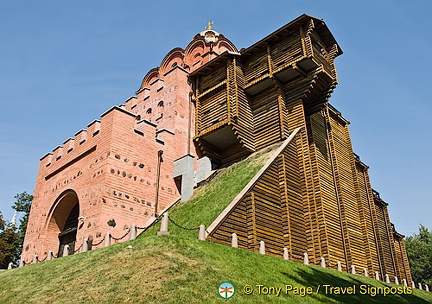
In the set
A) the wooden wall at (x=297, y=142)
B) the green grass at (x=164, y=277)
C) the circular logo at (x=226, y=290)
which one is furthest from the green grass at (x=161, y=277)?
the wooden wall at (x=297, y=142)

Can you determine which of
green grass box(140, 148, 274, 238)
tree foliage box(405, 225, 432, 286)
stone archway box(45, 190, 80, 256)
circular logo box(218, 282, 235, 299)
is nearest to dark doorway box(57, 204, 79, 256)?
stone archway box(45, 190, 80, 256)

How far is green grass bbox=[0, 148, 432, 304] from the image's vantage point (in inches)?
297

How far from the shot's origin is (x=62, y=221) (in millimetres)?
20672

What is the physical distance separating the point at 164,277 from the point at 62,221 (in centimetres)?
1486

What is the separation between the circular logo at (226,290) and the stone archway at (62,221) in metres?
13.7

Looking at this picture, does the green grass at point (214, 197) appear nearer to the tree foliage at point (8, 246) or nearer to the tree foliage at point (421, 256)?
the tree foliage at point (8, 246)

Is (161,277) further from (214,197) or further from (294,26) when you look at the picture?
(294,26)

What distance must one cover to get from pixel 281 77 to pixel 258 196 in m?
7.98

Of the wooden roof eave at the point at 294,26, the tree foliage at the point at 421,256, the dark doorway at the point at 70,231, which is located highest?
the wooden roof eave at the point at 294,26

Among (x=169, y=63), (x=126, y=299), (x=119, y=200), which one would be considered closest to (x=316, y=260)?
(x=119, y=200)

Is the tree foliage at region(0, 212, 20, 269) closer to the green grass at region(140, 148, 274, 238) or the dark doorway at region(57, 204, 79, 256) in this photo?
the dark doorway at region(57, 204, 79, 256)

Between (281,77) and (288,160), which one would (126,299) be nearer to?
(288,160)

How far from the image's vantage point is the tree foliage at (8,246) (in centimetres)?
2488

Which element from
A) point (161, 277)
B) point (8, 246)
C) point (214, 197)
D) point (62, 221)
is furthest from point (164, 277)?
point (8, 246)
